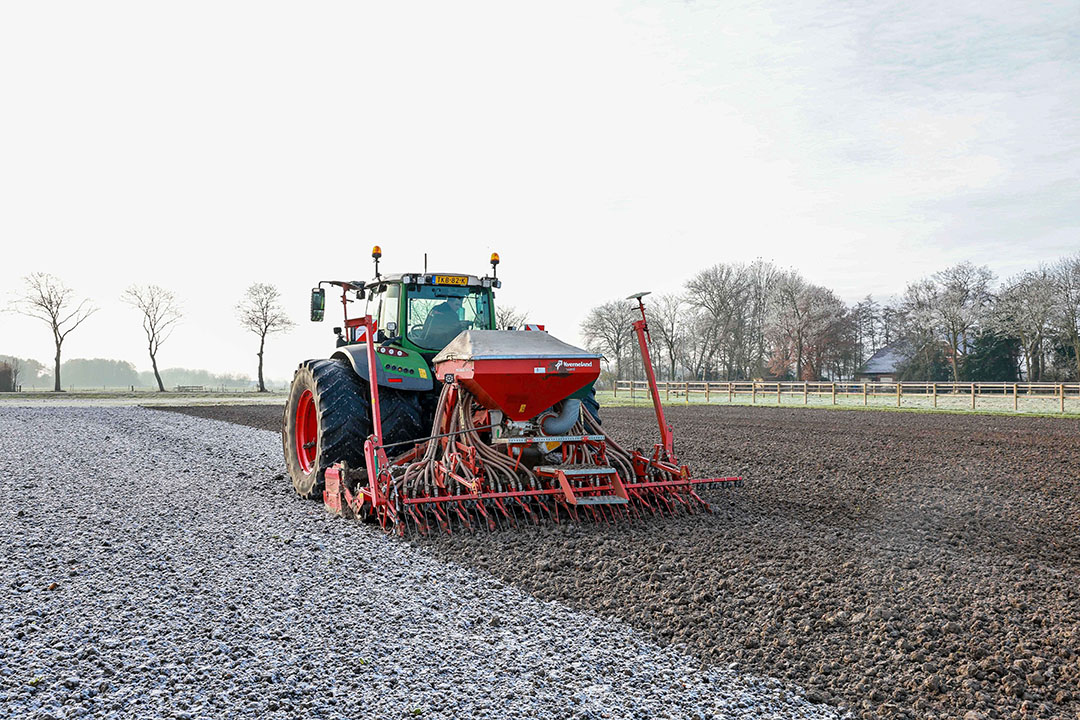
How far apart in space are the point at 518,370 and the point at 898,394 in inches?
1015

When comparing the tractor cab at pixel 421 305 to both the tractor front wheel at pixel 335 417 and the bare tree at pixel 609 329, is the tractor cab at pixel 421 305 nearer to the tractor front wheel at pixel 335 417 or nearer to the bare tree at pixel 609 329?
the tractor front wheel at pixel 335 417

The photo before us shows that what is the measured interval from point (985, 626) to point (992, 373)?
1870 inches

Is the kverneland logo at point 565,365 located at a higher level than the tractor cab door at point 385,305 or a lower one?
lower

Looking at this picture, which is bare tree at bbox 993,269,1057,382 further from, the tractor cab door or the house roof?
the tractor cab door

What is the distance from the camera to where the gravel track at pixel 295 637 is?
3207 mm

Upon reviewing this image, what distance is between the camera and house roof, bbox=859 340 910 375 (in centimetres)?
5456

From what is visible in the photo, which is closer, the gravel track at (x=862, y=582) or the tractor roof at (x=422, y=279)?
the gravel track at (x=862, y=582)

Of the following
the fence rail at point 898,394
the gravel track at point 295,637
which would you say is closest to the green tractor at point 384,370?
the gravel track at point 295,637

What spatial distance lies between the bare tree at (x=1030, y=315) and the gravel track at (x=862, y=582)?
121ft

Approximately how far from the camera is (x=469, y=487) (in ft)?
19.9

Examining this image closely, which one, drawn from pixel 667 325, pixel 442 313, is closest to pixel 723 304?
pixel 667 325

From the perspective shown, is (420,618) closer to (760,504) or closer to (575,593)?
(575,593)

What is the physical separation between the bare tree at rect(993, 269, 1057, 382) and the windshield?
41286 mm

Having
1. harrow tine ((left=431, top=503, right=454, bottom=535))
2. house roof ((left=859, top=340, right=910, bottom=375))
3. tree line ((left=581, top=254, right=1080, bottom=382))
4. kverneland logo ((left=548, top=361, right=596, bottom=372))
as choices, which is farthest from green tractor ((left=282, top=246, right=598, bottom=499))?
house roof ((left=859, top=340, right=910, bottom=375))
